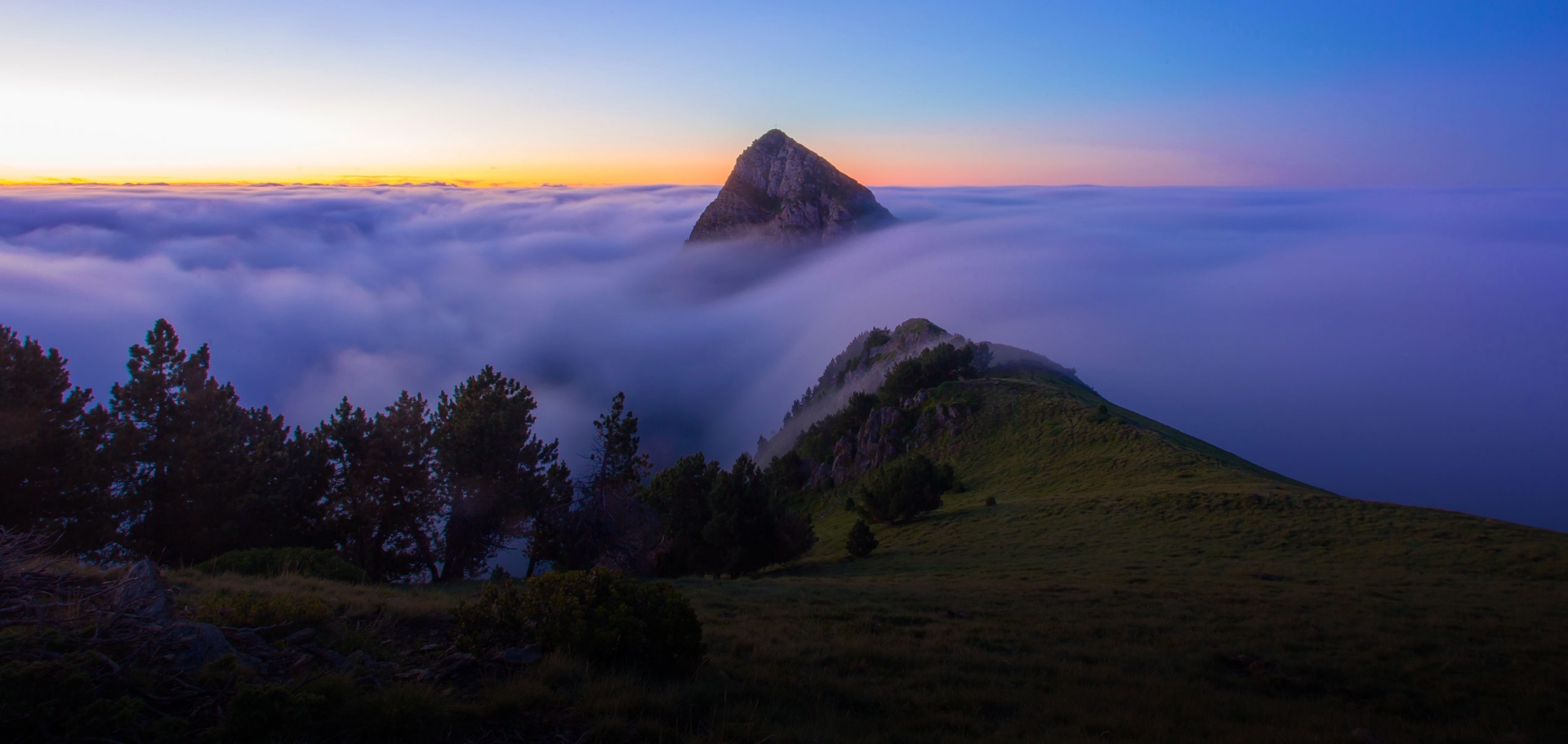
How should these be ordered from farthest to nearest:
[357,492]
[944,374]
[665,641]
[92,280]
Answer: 1. [92,280]
2. [944,374]
3. [357,492]
4. [665,641]

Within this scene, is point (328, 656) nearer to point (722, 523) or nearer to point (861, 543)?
point (722, 523)

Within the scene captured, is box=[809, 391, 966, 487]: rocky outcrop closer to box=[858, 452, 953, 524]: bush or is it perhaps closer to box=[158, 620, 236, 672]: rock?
box=[858, 452, 953, 524]: bush

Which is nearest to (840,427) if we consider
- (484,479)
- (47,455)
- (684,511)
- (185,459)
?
(684,511)

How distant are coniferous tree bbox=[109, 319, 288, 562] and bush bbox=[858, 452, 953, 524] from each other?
27215mm

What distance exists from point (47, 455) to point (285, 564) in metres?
13.9

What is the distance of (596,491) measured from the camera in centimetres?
2562

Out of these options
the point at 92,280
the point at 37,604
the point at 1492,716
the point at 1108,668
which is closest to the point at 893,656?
the point at 1108,668

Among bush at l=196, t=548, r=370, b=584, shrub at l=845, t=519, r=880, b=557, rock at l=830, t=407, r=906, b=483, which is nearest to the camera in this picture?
bush at l=196, t=548, r=370, b=584

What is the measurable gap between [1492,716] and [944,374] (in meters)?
60.2

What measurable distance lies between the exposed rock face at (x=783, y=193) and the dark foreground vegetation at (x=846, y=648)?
17347cm

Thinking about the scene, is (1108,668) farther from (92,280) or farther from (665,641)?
(92,280)

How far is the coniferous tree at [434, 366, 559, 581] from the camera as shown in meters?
25.6

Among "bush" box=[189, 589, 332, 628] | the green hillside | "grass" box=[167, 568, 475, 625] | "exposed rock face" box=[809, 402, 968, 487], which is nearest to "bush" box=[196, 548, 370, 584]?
"grass" box=[167, 568, 475, 625]

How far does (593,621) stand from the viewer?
790 cm
